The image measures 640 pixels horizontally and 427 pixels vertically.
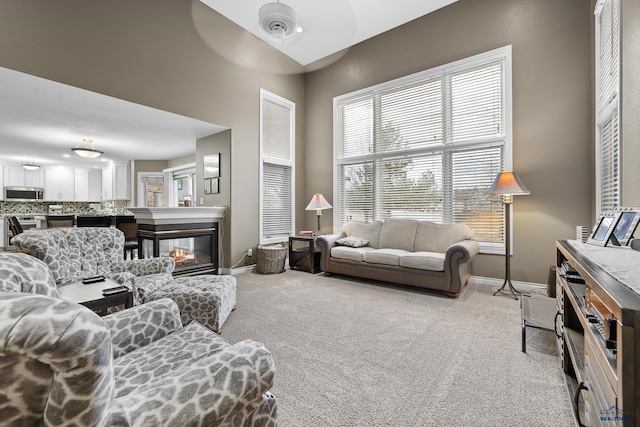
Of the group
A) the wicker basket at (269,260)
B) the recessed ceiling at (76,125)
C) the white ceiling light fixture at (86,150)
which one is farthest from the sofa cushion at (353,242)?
the white ceiling light fixture at (86,150)

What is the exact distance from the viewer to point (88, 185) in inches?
335

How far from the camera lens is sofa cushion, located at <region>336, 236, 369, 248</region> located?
4.48 metres

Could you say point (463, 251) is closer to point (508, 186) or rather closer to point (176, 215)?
point (508, 186)

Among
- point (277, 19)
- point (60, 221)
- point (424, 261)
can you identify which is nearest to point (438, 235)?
point (424, 261)

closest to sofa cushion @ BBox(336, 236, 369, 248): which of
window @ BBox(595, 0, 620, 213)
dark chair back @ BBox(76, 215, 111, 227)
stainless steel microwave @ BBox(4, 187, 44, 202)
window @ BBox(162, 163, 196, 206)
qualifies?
window @ BBox(595, 0, 620, 213)

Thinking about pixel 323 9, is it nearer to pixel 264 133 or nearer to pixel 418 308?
pixel 264 133

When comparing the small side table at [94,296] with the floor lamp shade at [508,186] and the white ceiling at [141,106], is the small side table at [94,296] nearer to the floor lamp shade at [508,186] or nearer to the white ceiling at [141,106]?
the white ceiling at [141,106]

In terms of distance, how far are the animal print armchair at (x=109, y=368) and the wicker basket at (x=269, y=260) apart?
126 inches

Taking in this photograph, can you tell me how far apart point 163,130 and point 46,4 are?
2.00m

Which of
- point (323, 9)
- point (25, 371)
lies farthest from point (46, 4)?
point (25, 371)

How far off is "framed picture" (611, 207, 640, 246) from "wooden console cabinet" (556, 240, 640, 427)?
0.08m

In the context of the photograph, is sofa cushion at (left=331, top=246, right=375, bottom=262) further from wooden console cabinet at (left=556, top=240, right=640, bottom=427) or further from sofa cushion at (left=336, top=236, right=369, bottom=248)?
wooden console cabinet at (left=556, top=240, right=640, bottom=427)

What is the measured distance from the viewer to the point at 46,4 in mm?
2893

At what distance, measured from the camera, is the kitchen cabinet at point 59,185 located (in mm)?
8086
